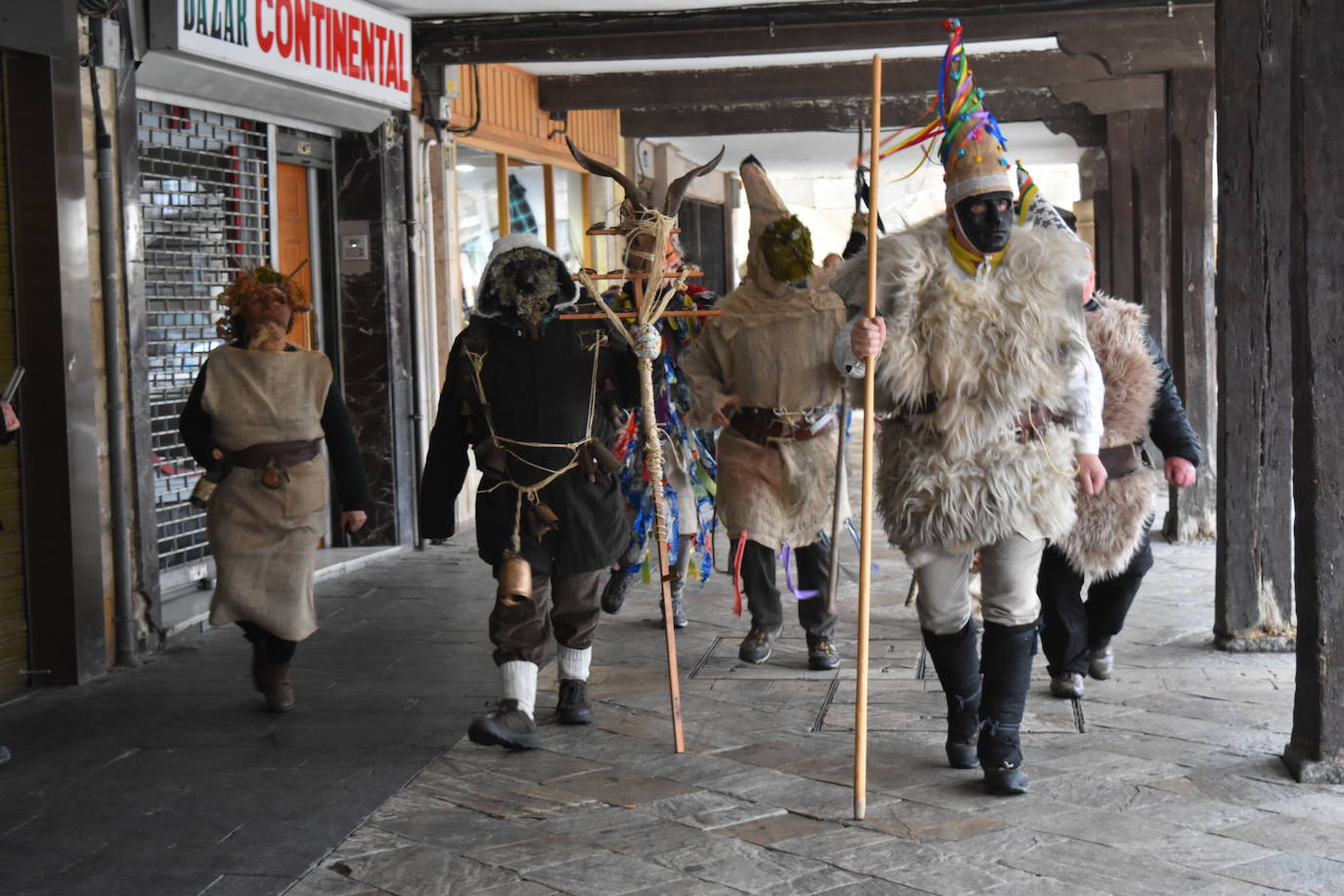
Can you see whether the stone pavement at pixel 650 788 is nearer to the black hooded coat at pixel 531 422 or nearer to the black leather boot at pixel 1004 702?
the black leather boot at pixel 1004 702

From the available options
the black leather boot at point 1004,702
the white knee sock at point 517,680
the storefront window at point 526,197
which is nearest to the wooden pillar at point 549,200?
the storefront window at point 526,197

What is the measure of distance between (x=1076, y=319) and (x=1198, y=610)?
330cm

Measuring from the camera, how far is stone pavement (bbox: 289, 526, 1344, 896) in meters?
3.78

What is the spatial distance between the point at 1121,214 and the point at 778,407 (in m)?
10.1

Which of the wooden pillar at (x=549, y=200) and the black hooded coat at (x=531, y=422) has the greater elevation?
the wooden pillar at (x=549, y=200)

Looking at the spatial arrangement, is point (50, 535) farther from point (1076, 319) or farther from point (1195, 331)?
point (1195, 331)

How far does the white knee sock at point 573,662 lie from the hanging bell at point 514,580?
1.41 feet

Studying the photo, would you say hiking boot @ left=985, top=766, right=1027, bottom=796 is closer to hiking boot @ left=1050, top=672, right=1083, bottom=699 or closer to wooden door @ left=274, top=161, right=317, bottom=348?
hiking boot @ left=1050, top=672, right=1083, bottom=699

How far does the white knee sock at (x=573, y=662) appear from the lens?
17.3 feet

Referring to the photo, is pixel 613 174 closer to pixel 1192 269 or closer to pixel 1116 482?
pixel 1116 482

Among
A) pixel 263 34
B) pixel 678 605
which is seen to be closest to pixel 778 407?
pixel 678 605

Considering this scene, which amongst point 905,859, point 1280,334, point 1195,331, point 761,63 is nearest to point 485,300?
point 905,859

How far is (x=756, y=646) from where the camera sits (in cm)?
627

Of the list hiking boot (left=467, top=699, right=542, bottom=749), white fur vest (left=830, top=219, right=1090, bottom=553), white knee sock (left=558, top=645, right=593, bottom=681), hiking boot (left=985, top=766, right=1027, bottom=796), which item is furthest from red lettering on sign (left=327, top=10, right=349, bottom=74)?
hiking boot (left=985, top=766, right=1027, bottom=796)
